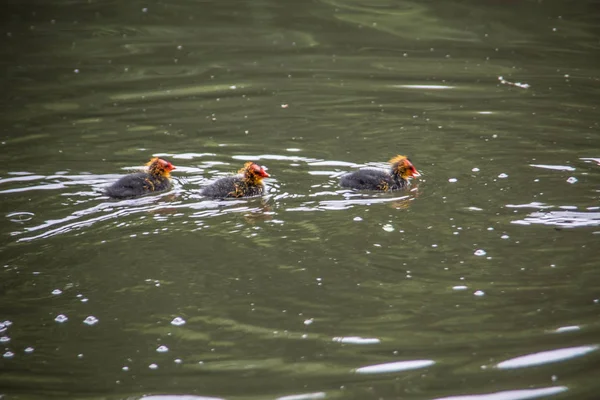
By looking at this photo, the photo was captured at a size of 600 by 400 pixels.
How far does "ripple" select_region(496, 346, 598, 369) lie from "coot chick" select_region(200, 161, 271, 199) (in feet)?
12.6

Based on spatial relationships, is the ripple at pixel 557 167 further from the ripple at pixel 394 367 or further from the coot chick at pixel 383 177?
the ripple at pixel 394 367

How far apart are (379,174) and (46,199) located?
139 inches

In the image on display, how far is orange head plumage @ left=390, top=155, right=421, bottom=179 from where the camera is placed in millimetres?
8985

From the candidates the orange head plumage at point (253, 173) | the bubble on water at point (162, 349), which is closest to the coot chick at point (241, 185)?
the orange head plumage at point (253, 173)

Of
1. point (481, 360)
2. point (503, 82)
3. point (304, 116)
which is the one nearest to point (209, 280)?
point (481, 360)

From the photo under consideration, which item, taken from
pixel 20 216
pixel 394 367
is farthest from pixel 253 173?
pixel 394 367

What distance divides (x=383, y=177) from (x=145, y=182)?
257 centimetres

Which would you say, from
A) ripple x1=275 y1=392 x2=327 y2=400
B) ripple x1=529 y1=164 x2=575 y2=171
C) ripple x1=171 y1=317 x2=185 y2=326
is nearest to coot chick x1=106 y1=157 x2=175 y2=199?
ripple x1=171 y1=317 x2=185 y2=326

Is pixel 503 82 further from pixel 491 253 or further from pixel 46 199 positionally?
pixel 46 199

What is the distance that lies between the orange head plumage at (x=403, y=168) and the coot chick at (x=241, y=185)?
56.4 inches

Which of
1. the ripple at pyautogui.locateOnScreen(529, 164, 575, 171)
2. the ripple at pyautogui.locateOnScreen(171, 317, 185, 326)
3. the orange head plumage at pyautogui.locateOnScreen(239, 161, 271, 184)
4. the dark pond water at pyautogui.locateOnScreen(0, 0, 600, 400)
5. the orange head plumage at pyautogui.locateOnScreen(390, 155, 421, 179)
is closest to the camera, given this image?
the dark pond water at pyautogui.locateOnScreen(0, 0, 600, 400)

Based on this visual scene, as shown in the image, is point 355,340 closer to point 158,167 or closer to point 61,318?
point 61,318

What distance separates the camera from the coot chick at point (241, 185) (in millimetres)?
8703

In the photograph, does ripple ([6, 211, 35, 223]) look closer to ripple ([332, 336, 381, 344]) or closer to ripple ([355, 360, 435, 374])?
ripple ([332, 336, 381, 344])
